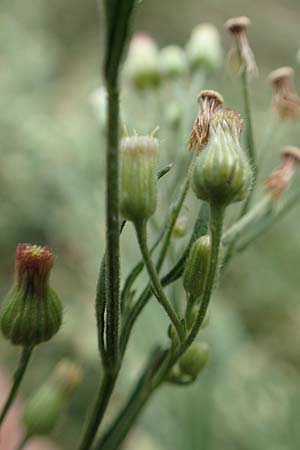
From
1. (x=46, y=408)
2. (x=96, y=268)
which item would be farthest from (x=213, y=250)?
(x=96, y=268)

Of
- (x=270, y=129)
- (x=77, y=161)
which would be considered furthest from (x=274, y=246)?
(x=270, y=129)

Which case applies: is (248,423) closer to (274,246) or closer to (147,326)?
(147,326)

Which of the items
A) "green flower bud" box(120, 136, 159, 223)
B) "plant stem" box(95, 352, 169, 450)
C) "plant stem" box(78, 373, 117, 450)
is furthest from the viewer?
"plant stem" box(95, 352, 169, 450)

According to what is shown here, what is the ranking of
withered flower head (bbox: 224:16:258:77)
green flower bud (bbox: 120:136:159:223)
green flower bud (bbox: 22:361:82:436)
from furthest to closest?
green flower bud (bbox: 22:361:82:436) → withered flower head (bbox: 224:16:258:77) → green flower bud (bbox: 120:136:159:223)

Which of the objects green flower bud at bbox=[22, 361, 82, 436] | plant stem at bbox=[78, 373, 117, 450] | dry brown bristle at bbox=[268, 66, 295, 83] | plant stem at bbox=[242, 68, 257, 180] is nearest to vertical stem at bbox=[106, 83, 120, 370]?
plant stem at bbox=[78, 373, 117, 450]

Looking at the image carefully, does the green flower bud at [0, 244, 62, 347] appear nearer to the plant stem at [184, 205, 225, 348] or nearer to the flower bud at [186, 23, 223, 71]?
the plant stem at [184, 205, 225, 348]

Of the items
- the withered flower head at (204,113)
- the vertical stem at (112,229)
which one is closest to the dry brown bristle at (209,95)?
the withered flower head at (204,113)
